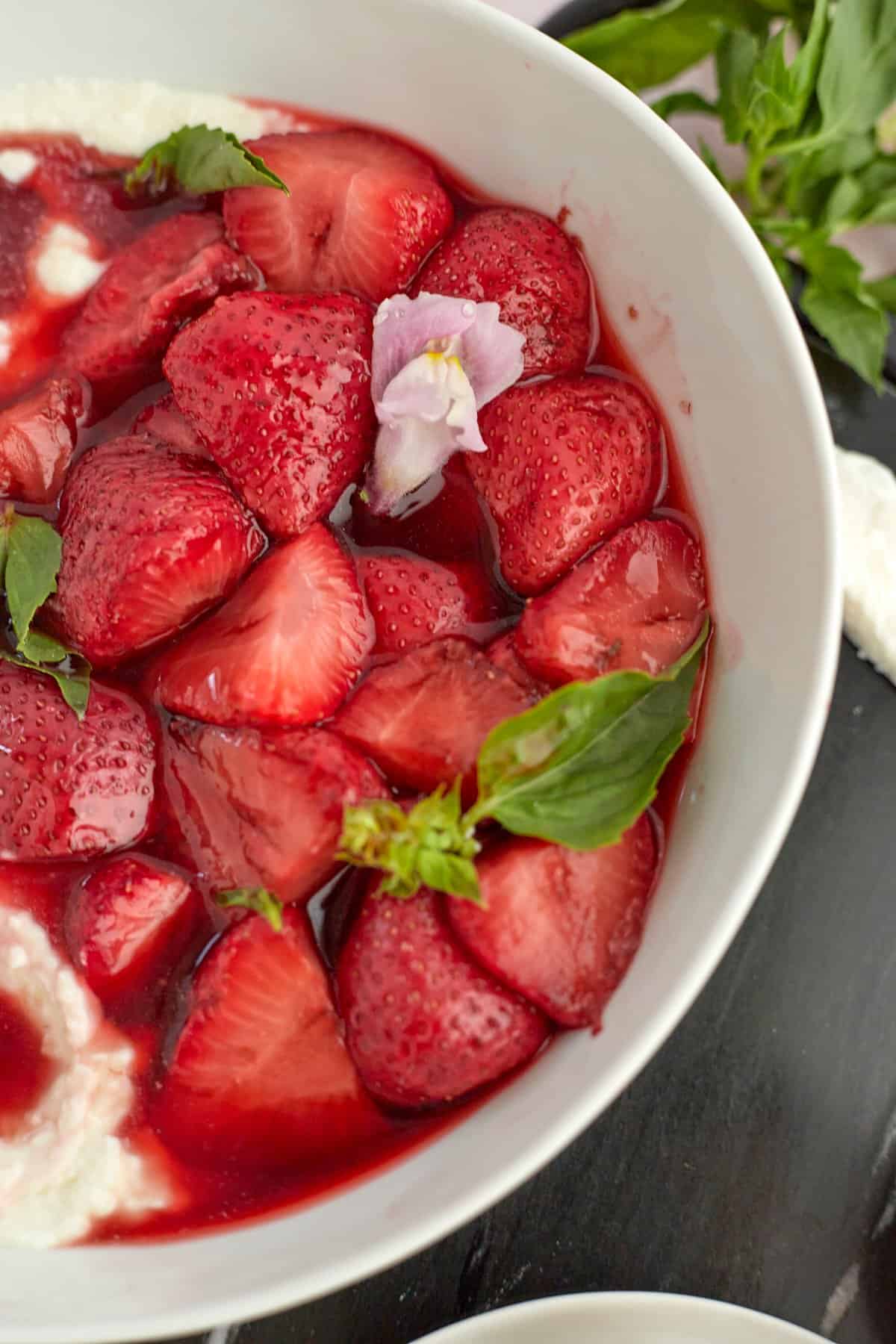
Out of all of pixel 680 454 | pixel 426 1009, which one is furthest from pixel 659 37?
pixel 426 1009

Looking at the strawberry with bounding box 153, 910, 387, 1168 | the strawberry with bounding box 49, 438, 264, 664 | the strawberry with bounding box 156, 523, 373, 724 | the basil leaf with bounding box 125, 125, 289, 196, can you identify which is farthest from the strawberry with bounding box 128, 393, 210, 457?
the strawberry with bounding box 153, 910, 387, 1168

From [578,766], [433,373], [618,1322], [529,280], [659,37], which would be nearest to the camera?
[578,766]

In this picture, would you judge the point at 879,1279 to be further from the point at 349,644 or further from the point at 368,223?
the point at 368,223

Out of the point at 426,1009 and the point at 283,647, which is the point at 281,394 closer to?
the point at 283,647

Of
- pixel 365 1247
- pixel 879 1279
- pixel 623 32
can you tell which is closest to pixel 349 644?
pixel 365 1247

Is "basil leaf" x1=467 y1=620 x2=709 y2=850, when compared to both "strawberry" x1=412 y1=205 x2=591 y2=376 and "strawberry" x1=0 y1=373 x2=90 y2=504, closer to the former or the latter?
"strawberry" x1=412 y1=205 x2=591 y2=376

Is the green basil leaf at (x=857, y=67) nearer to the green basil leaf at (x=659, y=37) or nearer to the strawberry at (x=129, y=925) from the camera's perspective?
the green basil leaf at (x=659, y=37)

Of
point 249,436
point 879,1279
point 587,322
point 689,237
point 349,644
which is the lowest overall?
point 879,1279
